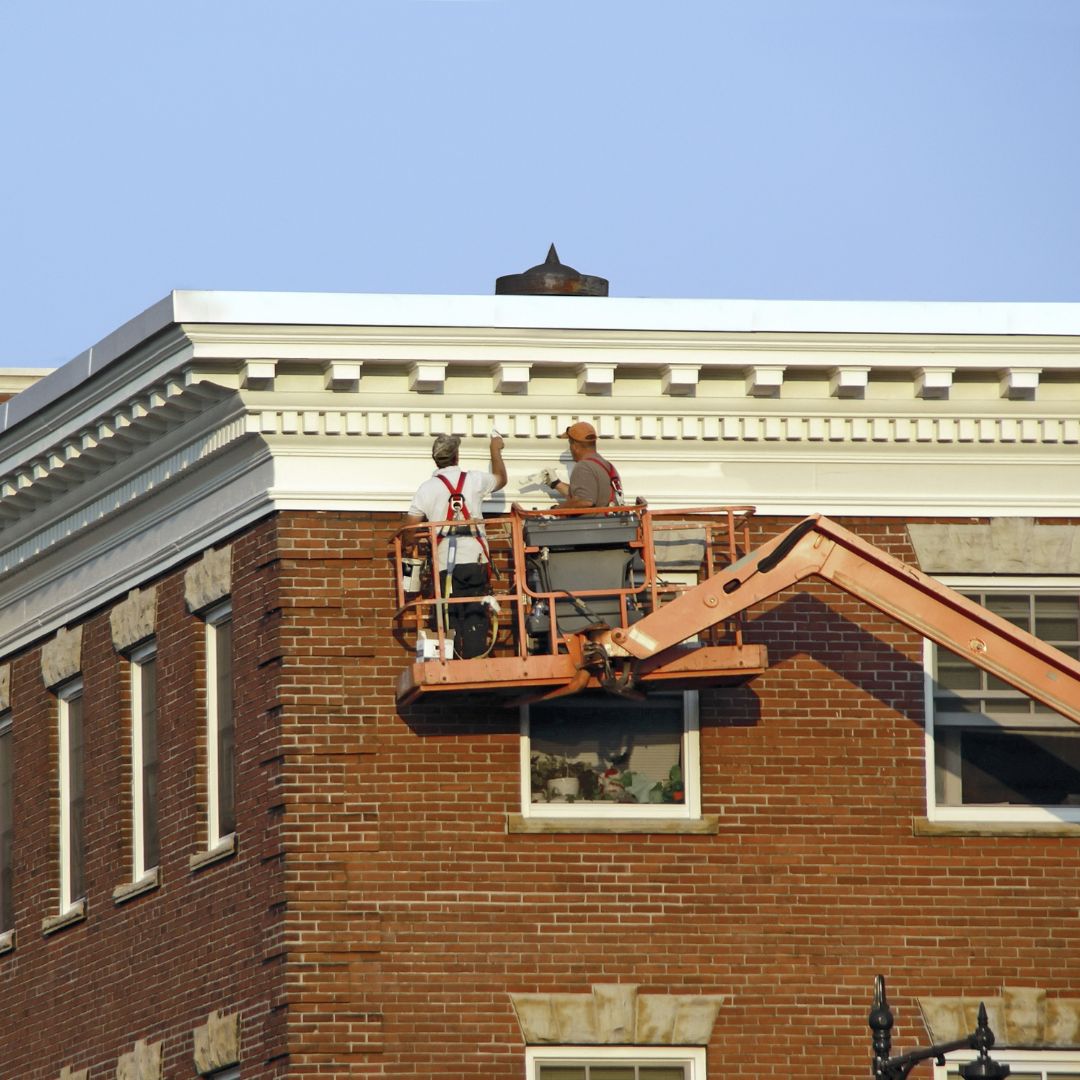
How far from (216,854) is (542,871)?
2.85m

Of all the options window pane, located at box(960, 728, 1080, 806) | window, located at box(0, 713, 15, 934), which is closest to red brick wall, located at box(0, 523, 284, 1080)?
window, located at box(0, 713, 15, 934)

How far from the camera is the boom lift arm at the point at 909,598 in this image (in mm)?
22766

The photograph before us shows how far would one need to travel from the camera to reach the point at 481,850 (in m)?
23.5

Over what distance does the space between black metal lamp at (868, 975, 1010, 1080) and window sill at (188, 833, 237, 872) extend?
20.4ft

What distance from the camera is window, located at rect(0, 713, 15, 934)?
2883 cm

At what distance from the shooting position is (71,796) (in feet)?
90.7

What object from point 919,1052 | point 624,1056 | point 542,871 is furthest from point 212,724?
point 919,1052

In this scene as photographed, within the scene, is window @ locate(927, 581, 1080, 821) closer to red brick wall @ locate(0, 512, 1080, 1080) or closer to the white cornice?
red brick wall @ locate(0, 512, 1080, 1080)

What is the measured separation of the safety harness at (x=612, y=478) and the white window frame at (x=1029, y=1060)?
16.7ft

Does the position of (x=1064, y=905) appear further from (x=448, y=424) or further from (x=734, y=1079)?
(x=448, y=424)

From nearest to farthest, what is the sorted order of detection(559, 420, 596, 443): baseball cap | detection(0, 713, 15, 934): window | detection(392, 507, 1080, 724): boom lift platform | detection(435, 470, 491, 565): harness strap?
detection(392, 507, 1080, 724): boom lift platform → detection(435, 470, 491, 565): harness strap → detection(559, 420, 596, 443): baseball cap → detection(0, 713, 15, 934): window

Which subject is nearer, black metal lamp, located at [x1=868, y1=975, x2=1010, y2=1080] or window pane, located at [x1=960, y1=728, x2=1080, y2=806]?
black metal lamp, located at [x1=868, y1=975, x2=1010, y2=1080]

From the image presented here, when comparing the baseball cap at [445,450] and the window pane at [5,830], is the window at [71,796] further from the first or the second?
the baseball cap at [445,450]

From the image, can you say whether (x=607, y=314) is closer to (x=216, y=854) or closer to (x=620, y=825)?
(x=620, y=825)
